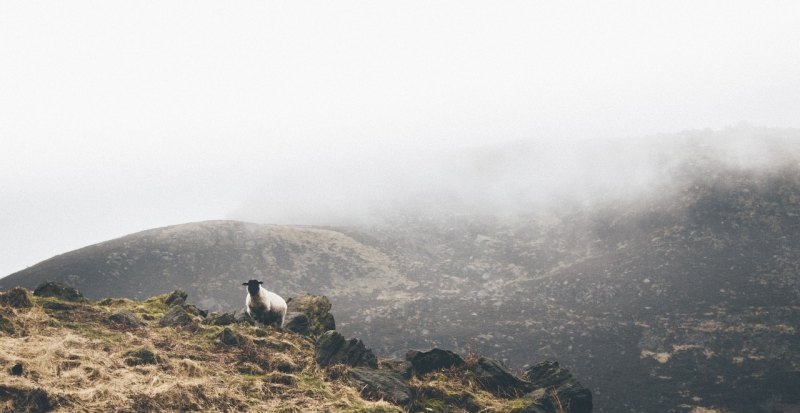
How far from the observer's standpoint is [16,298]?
34.9 ft

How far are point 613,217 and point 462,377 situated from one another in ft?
171

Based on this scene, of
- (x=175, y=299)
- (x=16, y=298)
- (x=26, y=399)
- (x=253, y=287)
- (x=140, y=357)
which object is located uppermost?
(x=16, y=298)

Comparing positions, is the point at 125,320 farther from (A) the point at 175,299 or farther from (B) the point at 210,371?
(B) the point at 210,371

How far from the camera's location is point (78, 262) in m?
44.2

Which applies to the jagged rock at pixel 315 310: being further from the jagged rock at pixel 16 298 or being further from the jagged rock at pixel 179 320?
the jagged rock at pixel 16 298

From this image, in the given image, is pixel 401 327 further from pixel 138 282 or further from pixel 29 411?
pixel 29 411

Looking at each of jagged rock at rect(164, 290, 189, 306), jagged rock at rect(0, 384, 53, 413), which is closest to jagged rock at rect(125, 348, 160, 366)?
jagged rock at rect(0, 384, 53, 413)

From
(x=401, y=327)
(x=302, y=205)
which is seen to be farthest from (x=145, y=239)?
(x=302, y=205)

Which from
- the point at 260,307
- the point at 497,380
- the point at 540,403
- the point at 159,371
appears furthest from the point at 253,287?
the point at 540,403

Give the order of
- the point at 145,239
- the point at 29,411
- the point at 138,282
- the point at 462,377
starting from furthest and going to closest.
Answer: the point at 145,239 < the point at 138,282 < the point at 462,377 < the point at 29,411

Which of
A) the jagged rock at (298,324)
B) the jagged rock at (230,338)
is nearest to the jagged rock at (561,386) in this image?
the jagged rock at (298,324)

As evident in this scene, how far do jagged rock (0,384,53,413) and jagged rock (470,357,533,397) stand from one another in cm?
853

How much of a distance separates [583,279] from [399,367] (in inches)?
1465

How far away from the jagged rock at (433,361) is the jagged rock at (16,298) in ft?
33.7
